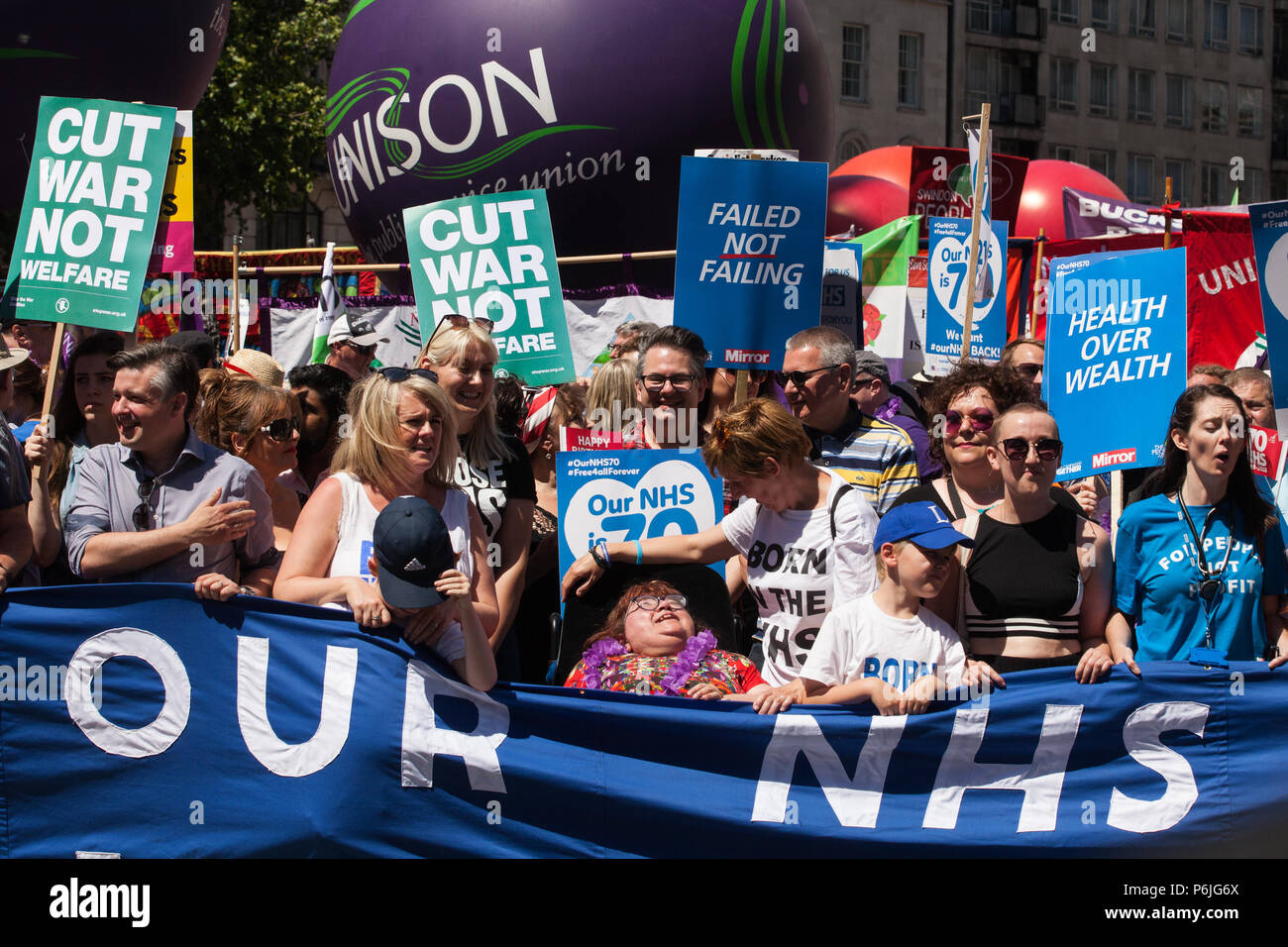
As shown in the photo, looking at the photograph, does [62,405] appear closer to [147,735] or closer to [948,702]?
[147,735]

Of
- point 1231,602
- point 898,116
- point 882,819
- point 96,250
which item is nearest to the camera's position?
point 882,819

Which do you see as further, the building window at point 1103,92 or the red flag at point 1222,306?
the building window at point 1103,92

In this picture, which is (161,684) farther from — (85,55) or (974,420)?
(85,55)

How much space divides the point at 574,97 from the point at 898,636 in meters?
6.21

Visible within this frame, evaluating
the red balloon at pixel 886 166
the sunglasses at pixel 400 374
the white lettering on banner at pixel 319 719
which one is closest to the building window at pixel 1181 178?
the red balloon at pixel 886 166

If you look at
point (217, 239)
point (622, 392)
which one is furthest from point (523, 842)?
point (217, 239)

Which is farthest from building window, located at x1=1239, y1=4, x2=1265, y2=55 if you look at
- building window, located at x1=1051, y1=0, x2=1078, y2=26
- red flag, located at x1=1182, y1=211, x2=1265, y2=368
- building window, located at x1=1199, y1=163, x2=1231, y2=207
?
red flag, located at x1=1182, y1=211, x2=1265, y2=368

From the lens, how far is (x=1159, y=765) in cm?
432

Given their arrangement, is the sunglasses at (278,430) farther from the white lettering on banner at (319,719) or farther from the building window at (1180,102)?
the building window at (1180,102)

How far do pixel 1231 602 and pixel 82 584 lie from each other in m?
3.53

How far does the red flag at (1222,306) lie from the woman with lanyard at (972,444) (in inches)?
177

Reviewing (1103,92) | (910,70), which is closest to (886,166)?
(910,70)

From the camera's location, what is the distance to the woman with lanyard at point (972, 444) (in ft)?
15.5

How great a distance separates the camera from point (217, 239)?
27469 millimetres
